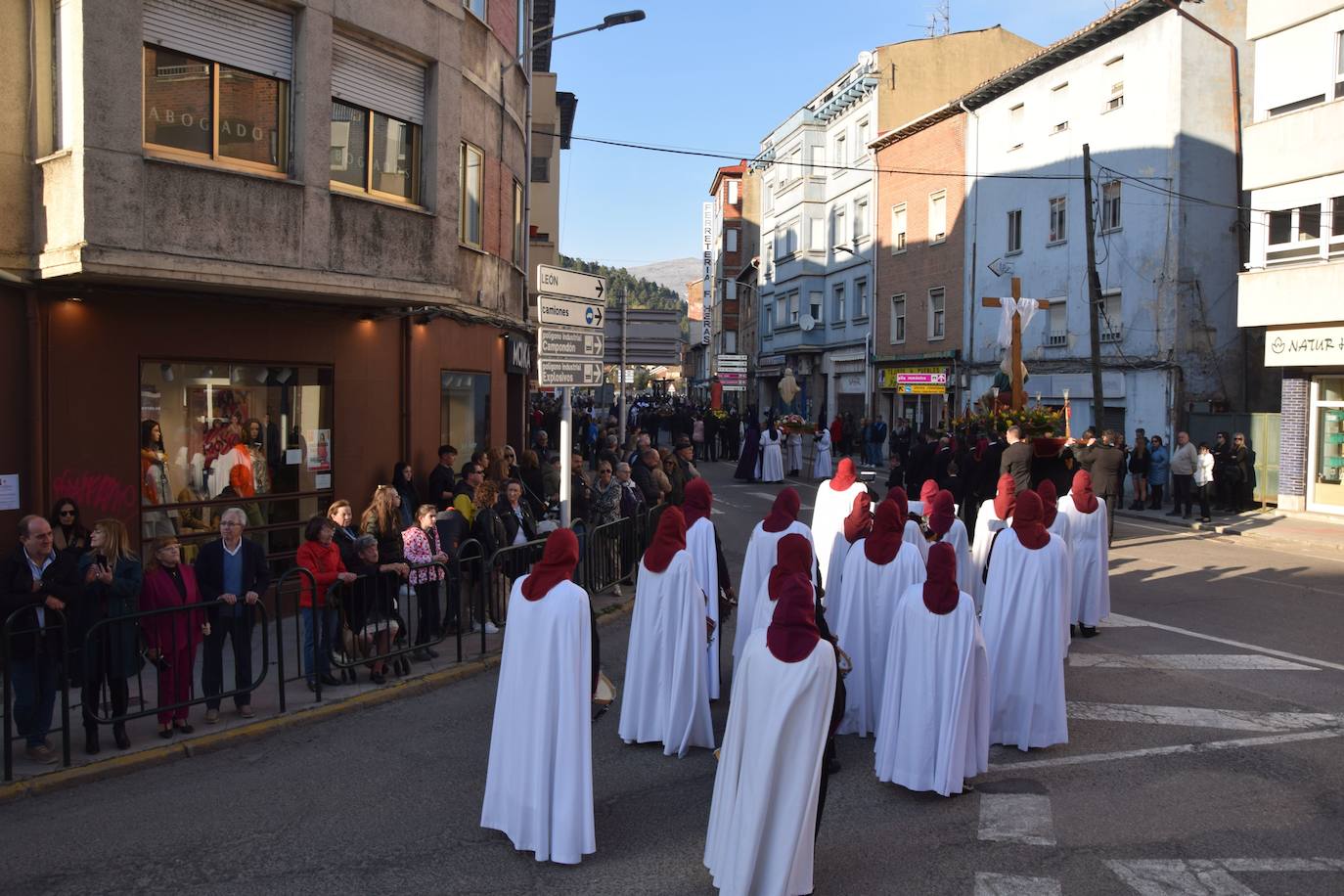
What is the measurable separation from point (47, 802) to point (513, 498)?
226 inches

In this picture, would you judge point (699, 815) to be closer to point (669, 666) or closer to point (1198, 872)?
point (669, 666)

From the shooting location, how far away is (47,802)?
668cm

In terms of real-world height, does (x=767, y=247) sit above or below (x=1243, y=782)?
above

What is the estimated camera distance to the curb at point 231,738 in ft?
22.5

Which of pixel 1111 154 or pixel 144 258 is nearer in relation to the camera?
pixel 144 258

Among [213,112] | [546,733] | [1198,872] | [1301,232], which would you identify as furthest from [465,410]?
[1301,232]

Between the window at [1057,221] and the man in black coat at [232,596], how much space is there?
86.4 feet

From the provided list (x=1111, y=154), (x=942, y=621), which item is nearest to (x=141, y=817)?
(x=942, y=621)

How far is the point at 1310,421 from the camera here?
22.6 metres

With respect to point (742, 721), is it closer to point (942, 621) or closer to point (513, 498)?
point (942, 621)

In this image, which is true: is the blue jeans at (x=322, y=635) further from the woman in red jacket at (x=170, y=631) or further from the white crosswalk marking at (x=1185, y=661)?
the white crosswalk marking at (x=1185, y=661)

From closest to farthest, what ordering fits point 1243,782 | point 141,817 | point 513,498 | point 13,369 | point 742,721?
1. point 742,721
2. point 141,817
3. point 1243,782
4. point 13,369
5. point 513,498

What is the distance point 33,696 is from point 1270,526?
20.9 metres

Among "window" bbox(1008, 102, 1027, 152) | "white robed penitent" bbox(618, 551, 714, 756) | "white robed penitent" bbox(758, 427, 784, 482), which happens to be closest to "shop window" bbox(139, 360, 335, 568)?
"white robed penitent" bbox(618, 551, 714, 756)
